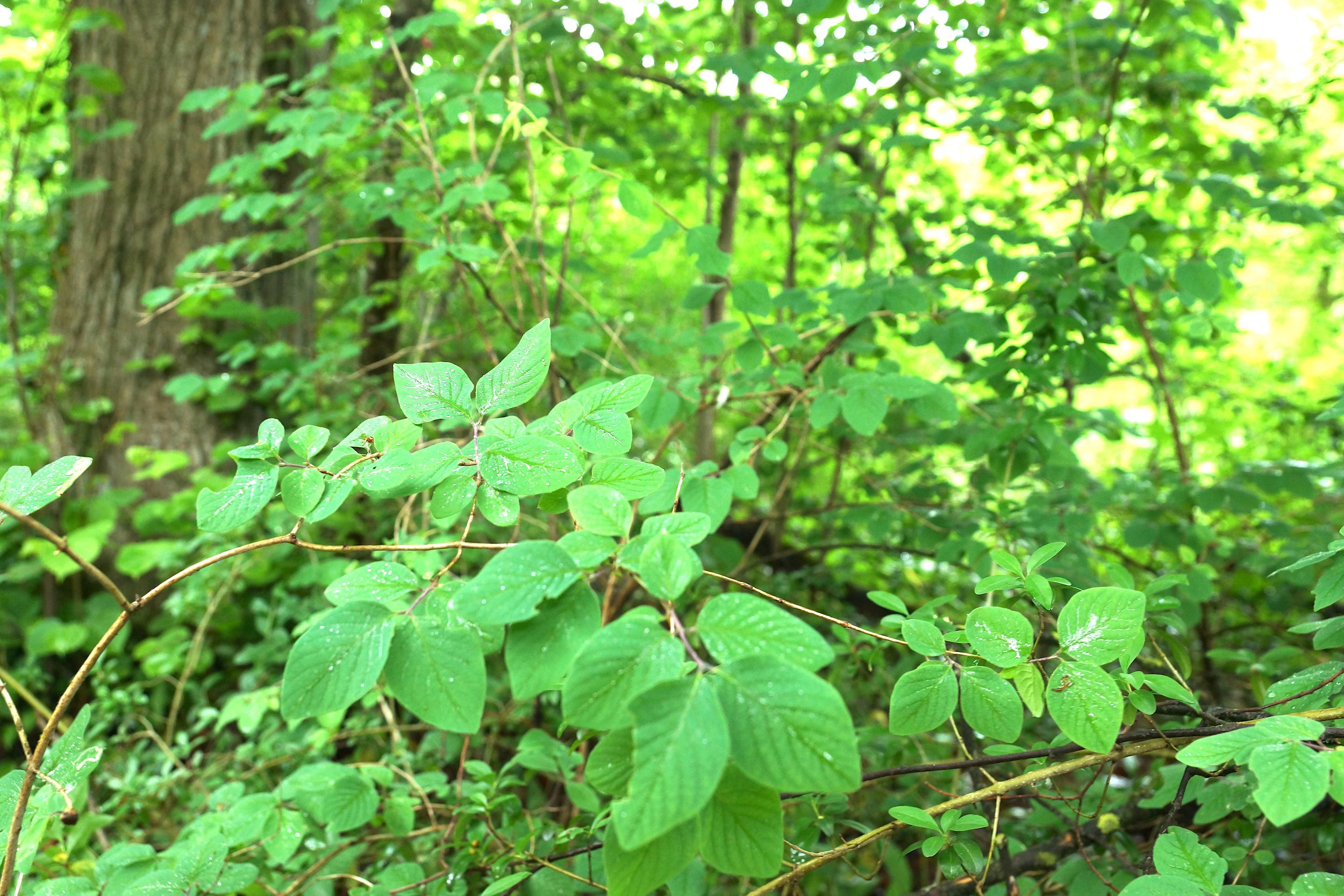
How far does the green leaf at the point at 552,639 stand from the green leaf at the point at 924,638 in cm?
38

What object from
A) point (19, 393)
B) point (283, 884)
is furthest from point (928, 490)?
point (19, 393)

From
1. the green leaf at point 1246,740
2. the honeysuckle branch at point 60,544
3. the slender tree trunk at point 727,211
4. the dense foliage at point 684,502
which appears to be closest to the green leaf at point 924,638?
the dense foliage at point 684,502

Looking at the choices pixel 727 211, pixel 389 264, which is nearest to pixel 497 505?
pixel 727 211

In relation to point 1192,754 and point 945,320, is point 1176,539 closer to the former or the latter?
point 945,320

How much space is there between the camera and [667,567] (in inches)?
25.6

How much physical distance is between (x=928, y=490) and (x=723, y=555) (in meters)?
0.74

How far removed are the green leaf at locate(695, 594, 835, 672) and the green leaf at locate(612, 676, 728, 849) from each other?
0.06 m

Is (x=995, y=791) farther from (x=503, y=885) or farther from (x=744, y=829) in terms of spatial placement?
(x=503, y=885)

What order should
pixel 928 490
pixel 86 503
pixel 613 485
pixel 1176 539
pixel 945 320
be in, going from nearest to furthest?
pixel 613 485, pixel 945 320, pixel 1176 539, pixel 928 490, pixel 86 503

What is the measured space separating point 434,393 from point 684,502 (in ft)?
1.63

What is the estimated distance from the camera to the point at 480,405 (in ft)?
2.79

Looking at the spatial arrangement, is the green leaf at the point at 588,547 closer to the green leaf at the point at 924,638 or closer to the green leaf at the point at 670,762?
the green leaf at the point at 670,762

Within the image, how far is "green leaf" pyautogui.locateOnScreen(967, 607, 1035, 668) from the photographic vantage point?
802 millimetres

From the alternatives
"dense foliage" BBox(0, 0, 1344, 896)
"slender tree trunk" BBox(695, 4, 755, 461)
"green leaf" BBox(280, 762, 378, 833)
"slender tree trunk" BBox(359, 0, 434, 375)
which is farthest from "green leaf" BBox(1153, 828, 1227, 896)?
"slender tree trunk" BBox(359, 0, 434, 375)
